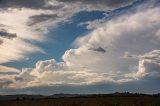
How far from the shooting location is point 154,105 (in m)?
94.6

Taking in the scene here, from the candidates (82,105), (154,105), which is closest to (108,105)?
(82,105)

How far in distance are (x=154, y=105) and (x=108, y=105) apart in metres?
15.1

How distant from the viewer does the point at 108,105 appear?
105 meters

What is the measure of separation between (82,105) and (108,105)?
7.81 m

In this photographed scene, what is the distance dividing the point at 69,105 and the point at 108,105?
12.4 meters

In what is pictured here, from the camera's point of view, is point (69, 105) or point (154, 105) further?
point (69, 105)

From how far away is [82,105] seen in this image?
108375mm

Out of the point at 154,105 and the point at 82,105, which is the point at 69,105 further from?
the point at 154,105

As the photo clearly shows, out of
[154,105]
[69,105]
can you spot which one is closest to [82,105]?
[69,105]

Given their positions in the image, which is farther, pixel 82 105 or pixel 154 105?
pixel 82 105

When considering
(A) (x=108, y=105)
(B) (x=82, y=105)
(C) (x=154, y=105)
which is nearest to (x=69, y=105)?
(B) (x=82, y=105)

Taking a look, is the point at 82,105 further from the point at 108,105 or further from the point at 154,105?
the point at 154,105

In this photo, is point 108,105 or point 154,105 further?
point 108,105
